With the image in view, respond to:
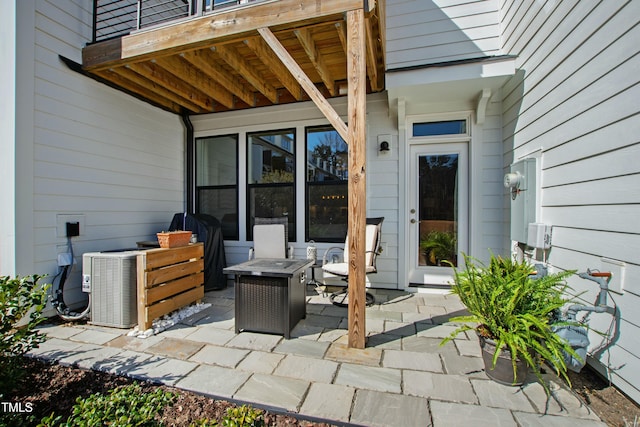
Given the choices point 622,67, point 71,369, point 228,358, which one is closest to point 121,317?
point 71,369

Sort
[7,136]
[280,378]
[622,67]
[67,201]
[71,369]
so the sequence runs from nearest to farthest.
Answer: [622,67] → [280,378] → [71,369] → [7,136] → [67,201]

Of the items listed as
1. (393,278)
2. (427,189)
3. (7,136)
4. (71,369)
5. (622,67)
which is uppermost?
(622,67)

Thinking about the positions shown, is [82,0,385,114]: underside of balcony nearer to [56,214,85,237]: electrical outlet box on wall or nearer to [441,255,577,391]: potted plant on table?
[56,214,85,237]: electrical outlet box on wall

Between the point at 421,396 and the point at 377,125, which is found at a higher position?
the point at 377,125

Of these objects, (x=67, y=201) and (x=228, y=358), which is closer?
(x=228, y=358)

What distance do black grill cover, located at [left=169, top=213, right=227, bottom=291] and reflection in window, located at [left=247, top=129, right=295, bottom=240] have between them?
57 cm

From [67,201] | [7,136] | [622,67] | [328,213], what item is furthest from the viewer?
[328,213]

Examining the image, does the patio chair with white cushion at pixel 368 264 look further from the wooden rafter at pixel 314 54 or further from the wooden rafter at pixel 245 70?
the wooden rafter at pixel 245 70

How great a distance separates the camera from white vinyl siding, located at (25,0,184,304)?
9.04 feet

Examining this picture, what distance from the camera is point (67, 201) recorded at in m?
2.97

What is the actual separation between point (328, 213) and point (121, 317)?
267 cm

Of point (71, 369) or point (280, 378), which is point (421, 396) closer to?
point (280, 378)

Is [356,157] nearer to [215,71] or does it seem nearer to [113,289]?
[215,71]

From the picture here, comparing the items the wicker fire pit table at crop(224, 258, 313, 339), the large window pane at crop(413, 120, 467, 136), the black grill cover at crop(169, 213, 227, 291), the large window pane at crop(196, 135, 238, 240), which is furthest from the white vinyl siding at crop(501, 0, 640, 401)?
the large window pane at crop(196, 135, 238, 240)
